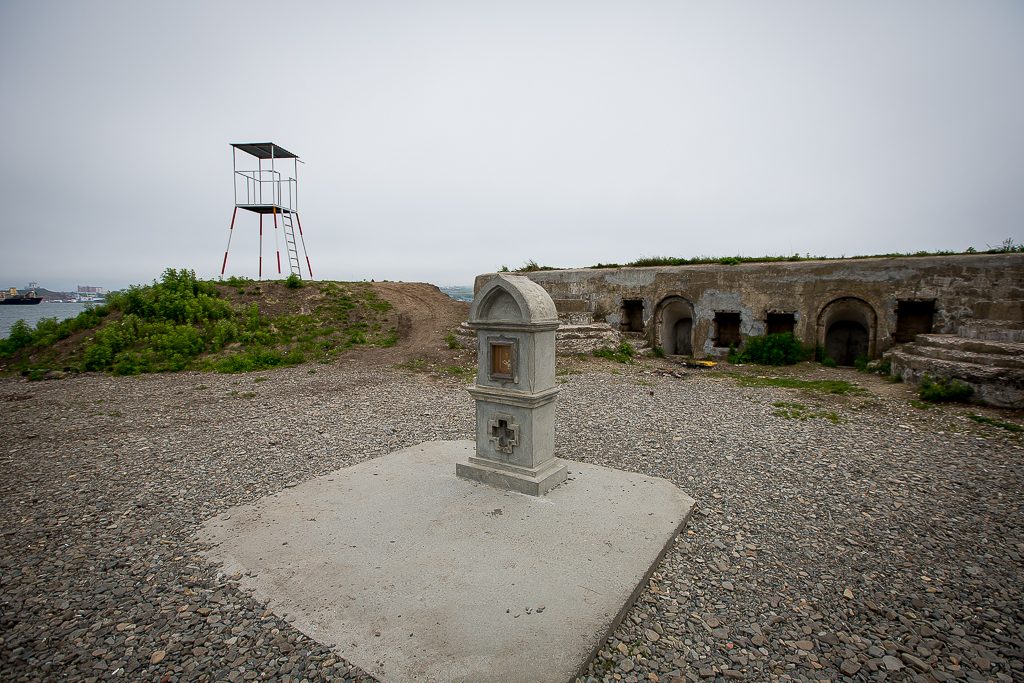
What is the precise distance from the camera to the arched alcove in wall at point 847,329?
13.7 m

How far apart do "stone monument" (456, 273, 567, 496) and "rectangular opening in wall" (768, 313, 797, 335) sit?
11866 millimetres

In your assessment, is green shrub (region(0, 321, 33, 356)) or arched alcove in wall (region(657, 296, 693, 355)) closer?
green shrub (region(0, 321, 33, 356))

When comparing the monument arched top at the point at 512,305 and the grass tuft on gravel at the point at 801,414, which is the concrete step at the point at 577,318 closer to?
the grass tuft on gravel at the point at 801,414

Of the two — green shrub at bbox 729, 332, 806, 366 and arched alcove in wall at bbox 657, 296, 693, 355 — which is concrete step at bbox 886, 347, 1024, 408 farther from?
arched alcove in wall at bbox 657, 296, 693, 355

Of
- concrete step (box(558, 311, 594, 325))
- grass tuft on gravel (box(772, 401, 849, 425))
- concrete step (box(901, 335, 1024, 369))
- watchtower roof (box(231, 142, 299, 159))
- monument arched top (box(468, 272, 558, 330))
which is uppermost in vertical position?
watchtower roof (box(231, 142, 299, 159))

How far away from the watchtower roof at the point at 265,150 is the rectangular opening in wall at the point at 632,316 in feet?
51.6

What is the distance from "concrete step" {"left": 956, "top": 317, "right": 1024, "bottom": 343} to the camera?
11477mm

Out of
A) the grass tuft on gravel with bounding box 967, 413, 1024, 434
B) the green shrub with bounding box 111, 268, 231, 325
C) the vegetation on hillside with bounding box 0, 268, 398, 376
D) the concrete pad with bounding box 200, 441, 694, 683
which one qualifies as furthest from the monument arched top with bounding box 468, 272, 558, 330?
the green shrub with bounding box 111, 268, 231, 325

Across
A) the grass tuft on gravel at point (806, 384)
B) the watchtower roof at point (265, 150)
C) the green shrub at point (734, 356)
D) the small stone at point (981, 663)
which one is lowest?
the small stone at point (981, 663)

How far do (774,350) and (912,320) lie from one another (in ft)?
12.1

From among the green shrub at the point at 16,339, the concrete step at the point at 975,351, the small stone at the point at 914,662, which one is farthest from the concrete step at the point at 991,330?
the green shrub at the point at 16,339

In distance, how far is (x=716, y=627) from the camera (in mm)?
3697

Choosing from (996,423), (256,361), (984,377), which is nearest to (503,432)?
(996,423)

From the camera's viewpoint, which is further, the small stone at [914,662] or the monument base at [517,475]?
the monument base at [517,475]
